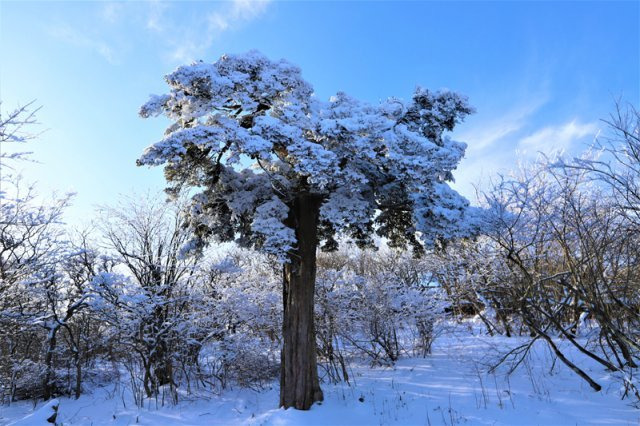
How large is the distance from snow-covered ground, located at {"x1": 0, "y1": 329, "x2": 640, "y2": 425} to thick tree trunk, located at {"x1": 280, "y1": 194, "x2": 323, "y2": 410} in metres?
Answer: 0.40

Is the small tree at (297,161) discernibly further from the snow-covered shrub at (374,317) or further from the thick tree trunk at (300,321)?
the snow-covered shrub at (374,317)

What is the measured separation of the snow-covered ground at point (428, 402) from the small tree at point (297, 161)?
47.0 inches

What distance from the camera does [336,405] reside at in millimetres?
7930

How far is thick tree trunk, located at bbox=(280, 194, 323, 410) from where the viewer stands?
7.75 metres

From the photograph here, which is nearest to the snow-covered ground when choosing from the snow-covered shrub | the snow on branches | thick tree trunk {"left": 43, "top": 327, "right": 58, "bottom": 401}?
the snow-covered shrub

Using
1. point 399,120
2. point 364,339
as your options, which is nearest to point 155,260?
point 364,339

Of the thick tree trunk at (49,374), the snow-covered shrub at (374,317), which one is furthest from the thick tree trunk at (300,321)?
the thick tree trunk at (49,374)

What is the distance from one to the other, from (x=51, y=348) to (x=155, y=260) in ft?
15.4

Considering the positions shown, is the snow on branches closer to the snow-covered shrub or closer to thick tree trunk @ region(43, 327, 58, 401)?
the snow-covered shrub

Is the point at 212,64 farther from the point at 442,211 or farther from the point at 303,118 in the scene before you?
the point at 442,211

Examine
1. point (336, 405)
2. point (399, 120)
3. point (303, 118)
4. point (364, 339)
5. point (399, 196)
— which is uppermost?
point (399, 120)

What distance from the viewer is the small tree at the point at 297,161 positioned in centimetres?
697

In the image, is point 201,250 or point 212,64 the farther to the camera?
point 201,250

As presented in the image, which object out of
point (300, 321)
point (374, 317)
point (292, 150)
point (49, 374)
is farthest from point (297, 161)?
point (49, 374)
